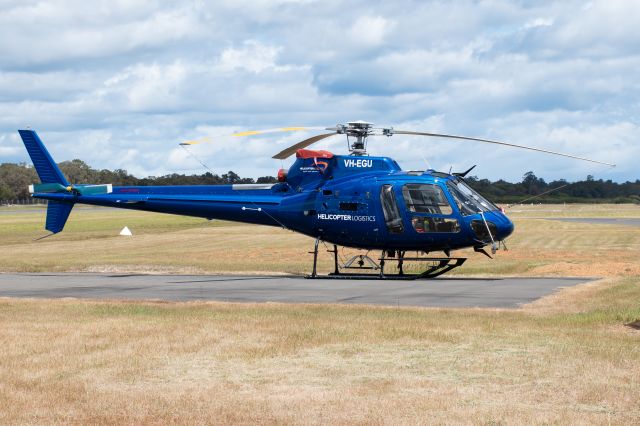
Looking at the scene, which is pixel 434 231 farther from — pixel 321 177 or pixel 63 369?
pixel 63 369

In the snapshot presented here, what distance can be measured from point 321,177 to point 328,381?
1586 centimetres

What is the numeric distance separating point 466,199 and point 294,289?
5463mm

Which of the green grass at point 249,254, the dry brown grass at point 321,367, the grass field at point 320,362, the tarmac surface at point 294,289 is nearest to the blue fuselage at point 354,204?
the tarmac surface at point 294,289

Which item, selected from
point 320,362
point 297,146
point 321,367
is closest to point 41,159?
point 297,146

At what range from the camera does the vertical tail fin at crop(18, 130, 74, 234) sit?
29000 millimetres

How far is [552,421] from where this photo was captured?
29.4ft

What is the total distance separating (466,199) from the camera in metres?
24.6

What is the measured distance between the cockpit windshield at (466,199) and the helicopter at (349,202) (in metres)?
0.03

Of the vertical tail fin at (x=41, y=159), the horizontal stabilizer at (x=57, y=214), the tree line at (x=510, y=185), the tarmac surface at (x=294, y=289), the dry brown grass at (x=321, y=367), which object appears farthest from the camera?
the tree line at (x=510, y=185)

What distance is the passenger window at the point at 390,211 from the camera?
2495cm

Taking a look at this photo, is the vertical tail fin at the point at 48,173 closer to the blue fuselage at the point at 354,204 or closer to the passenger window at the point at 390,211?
the blue fuselage at the point at 354,204

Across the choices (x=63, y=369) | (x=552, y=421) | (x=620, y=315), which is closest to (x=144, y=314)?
(x=63, y=369)

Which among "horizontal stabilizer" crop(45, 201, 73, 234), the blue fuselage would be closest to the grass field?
the blue fuselage

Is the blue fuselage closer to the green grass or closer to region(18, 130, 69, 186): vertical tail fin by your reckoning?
region(18, 130, 69, 186): vertical tail fin
